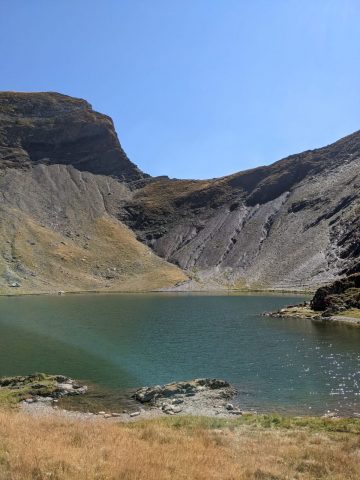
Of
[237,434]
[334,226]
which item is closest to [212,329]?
[237,434]

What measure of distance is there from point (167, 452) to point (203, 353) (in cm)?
4089

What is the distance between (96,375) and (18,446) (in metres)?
31.9

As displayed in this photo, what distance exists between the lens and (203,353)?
189ft

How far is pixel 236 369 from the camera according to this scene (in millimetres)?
48969

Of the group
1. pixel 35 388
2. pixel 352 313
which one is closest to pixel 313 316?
pixel 352 313

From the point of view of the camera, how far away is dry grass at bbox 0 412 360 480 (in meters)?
14.3

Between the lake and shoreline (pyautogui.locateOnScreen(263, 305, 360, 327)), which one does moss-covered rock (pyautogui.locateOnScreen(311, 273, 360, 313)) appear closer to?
shoreline (pyautogui.locateOnScreen(263, 305, 360, 327))

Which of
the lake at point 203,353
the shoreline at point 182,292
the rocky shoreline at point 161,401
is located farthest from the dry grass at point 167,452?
the shoreline at point 182,292

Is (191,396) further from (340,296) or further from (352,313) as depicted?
(340,296)

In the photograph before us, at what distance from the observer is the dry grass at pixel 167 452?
1433cm

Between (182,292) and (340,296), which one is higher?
(340,296)

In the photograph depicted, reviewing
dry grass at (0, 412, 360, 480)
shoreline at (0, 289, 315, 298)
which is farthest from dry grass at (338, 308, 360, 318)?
shoreline at (0, 289, 315, 298)

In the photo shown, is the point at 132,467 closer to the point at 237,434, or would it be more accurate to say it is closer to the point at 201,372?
the point at 237,434

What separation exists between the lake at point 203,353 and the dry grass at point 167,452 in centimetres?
1256
